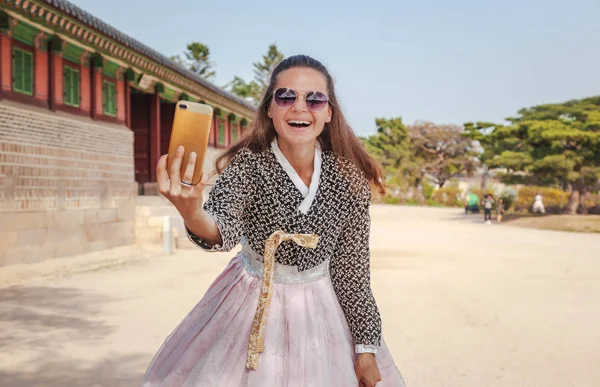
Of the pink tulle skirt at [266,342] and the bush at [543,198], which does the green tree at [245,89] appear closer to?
the bush at [543,198]

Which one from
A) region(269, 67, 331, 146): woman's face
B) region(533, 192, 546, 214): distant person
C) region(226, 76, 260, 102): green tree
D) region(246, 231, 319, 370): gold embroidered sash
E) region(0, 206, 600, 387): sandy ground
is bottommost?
region(0, 206, 600, 387): sandy ground

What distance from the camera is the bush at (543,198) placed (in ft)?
108

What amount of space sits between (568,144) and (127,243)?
61.2 ft

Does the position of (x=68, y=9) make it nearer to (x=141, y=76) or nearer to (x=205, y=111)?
(x=141, y=76)

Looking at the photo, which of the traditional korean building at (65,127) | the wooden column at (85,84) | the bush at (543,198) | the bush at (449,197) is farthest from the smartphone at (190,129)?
the bush at (449,197)

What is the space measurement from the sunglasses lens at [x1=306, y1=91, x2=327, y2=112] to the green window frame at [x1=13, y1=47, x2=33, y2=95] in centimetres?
1069

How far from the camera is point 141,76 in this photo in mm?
16000

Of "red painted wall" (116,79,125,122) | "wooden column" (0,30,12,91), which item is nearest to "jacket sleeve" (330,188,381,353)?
"wooden column" (0,30,12,91)

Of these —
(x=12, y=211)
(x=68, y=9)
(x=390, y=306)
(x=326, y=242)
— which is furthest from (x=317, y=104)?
(x=68, y=9)

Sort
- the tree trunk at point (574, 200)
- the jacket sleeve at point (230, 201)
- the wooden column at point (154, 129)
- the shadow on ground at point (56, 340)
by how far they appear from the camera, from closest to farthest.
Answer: the jacket sleeve at point (230, 201) → the shadow on ground at point (56, 340) → the wooden column at point (154, 129) → the tree trunk at point (574, 200)

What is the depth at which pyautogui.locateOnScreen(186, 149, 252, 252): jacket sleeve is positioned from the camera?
1756mm

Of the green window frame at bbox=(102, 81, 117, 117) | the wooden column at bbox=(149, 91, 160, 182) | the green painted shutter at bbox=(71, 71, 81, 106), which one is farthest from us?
the wooden column at bbox=(149, 91, 160, 182)

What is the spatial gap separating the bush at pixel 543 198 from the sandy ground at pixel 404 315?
20.5 m

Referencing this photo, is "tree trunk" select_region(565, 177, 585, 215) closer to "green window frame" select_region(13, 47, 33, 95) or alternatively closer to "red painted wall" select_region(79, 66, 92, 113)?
"red painted wall" select_region(79, 66, 92, 113)
